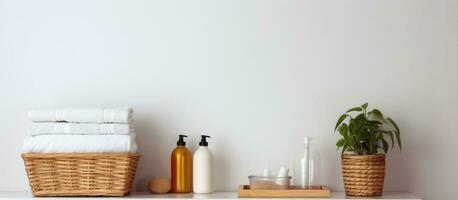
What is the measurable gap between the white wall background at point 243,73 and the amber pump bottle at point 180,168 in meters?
0.09

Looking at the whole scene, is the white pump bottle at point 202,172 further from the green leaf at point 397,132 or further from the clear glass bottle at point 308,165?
the green leaf at point 397,132

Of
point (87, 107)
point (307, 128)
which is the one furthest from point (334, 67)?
point (87, 107)

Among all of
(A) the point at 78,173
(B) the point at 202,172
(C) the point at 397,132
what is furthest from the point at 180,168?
(C) the point at 397,132

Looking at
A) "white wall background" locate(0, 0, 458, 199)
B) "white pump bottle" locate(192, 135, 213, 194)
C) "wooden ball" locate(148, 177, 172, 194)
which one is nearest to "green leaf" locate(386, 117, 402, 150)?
"white wall background" locate(0, 0, 458, 199)

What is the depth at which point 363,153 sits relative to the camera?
Result: 2311 millimetres

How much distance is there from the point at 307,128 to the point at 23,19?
114cm

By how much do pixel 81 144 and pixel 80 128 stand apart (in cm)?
6

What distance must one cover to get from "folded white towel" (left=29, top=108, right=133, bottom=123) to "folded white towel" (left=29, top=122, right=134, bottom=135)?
0.01m

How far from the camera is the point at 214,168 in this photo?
2498 mm

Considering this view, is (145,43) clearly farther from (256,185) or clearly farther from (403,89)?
(403,89)

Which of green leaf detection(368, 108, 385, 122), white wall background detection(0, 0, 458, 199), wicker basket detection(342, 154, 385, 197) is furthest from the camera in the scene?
white wall background detection(0, 0, 458, 199)

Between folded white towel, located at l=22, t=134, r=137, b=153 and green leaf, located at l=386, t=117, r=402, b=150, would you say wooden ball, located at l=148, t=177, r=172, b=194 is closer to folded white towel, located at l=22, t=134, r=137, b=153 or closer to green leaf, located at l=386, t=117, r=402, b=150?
folded white towel, located at l=22, t=134, r=137, b=153

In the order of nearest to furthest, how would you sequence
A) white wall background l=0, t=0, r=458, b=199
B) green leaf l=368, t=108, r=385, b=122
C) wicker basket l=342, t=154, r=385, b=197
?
wicker basket l=342, t=154, r=385, b=197
green leaf l=368, t=108, r=385, b=122
white wall background l=0, t=0, r=458, b=199

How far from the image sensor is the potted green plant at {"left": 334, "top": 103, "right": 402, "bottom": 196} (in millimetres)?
2279
